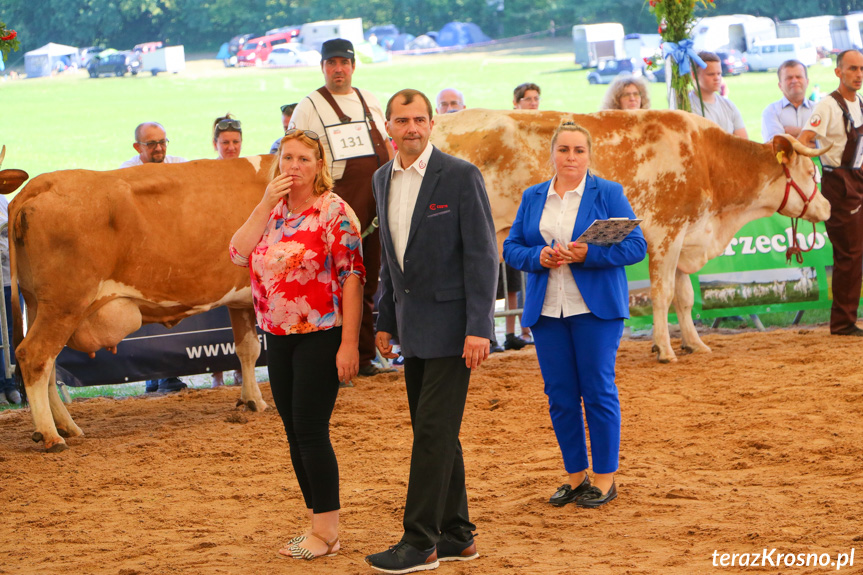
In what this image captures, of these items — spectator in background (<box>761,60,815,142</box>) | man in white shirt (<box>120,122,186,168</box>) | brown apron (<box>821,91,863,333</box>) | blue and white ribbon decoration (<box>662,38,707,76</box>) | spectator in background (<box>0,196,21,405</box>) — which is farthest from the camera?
spectator in background (<box>761,60,815,142</box>)

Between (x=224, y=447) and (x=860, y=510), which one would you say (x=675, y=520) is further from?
(x=224, y=447)

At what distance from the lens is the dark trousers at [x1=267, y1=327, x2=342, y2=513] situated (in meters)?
4.14

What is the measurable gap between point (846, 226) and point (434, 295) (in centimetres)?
663

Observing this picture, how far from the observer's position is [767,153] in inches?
358

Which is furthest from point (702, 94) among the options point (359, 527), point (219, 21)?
point (219, 21)

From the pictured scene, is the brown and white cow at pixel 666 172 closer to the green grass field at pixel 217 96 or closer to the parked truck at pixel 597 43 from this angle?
the green grass field at pixel 217 96

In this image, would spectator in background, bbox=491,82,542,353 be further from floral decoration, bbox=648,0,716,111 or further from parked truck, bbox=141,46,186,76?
parked truck, bbox=141,46,186,76

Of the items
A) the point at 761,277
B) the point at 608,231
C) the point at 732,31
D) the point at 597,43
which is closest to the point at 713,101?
the point at 761,277

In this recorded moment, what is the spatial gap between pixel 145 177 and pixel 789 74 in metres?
7.02

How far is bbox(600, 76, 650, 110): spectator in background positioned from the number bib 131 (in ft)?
10.4

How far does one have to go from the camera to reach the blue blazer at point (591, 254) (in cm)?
478

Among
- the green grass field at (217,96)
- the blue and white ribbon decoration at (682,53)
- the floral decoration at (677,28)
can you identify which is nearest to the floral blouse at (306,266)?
the blue and white ribbon decoration at (682,53)

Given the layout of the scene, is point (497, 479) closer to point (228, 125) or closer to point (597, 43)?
point (228, 125)

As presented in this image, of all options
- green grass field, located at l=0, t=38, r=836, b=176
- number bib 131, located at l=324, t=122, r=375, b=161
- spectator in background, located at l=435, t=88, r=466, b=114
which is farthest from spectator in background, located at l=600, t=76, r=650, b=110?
green grass field, located at l=0, t=38, r=836, b=176
